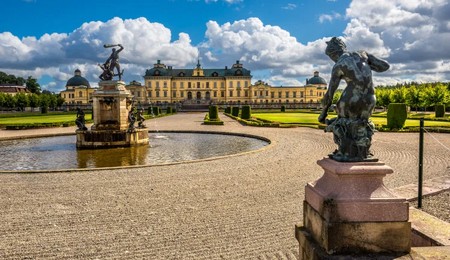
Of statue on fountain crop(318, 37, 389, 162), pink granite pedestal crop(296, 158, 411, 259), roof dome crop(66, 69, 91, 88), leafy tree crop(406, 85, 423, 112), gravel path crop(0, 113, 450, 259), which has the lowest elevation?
gravel path crop(0, 113, 450, 259)

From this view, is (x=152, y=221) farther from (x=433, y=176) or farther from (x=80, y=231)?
(x=433, y=176)

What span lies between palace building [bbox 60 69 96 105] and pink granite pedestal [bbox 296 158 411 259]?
9937 cm

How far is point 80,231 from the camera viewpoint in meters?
5.52

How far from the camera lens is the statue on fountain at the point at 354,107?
356cm

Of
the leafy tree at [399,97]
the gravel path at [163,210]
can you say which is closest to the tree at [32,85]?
the leafy tree at [399,97]

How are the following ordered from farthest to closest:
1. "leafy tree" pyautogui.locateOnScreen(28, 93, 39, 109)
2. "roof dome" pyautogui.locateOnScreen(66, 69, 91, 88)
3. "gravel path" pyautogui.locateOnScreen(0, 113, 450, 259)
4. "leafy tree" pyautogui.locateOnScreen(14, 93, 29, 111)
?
1. "roof dome" pyautogui.locateOnScreen(66, 69, 91, 88)
2. "leafy tree" pyautogui.locateOnScreen(28, 93, 39, 109)
3. "leafy tree" pyautogui.locateOnScreen(14, 93, 29, 111)
4. "gravel path" pyautogui.locateOnScreen(0, 113, 450, 259)

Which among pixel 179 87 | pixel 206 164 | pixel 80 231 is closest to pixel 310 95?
pixel 179 87

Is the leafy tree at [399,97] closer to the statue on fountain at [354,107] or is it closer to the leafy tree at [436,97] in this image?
the leafy tree at [436,97]

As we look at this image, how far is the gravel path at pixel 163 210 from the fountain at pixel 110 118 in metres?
6.65

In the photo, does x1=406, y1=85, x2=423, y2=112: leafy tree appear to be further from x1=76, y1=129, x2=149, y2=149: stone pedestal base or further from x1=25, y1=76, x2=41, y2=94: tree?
x1=25, y1=76, x2=41, y2=94: tree

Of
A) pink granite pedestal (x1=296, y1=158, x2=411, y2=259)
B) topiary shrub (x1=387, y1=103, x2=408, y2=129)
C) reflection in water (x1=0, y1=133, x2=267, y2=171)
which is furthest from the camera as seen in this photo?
topiary shrub (x1=387, y1=103, x2=408, y2=129)

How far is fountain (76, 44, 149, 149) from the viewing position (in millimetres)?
16500

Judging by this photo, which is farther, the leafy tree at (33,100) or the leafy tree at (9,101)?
the leafy tree at (33,100)

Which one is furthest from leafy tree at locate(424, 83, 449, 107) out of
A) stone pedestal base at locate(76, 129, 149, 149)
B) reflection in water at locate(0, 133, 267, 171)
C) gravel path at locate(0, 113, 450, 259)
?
stone pedestal base at locate(76, 129, 149, 149)
